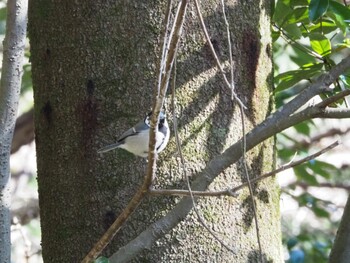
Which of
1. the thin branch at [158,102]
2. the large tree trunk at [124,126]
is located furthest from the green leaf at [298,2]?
the thin branch at [158,102]

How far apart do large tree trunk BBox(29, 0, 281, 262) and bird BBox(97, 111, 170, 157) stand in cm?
2

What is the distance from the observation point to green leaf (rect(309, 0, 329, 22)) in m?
1.29

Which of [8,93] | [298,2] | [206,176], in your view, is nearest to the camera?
[206,176]

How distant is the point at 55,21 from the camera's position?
1.23 metres

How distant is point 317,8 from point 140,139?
41 centimetres

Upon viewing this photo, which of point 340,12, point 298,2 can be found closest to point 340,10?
point 340,12

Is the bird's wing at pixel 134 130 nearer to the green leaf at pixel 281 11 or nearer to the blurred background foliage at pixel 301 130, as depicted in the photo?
the blurred background foliage at pixel 301 130

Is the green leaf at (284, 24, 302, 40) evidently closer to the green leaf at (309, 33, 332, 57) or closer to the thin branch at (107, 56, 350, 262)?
the green leaf at (309, 33, 332, 57)

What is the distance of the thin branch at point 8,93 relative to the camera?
118 centimetres

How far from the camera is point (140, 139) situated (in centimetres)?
114

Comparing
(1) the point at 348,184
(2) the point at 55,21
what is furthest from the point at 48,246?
(1) the point at 348,184

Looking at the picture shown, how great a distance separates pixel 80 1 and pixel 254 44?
307 millimetres

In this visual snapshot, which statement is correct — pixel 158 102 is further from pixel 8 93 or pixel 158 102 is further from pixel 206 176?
pixel 8 93

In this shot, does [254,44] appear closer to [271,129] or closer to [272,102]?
[272,102]
